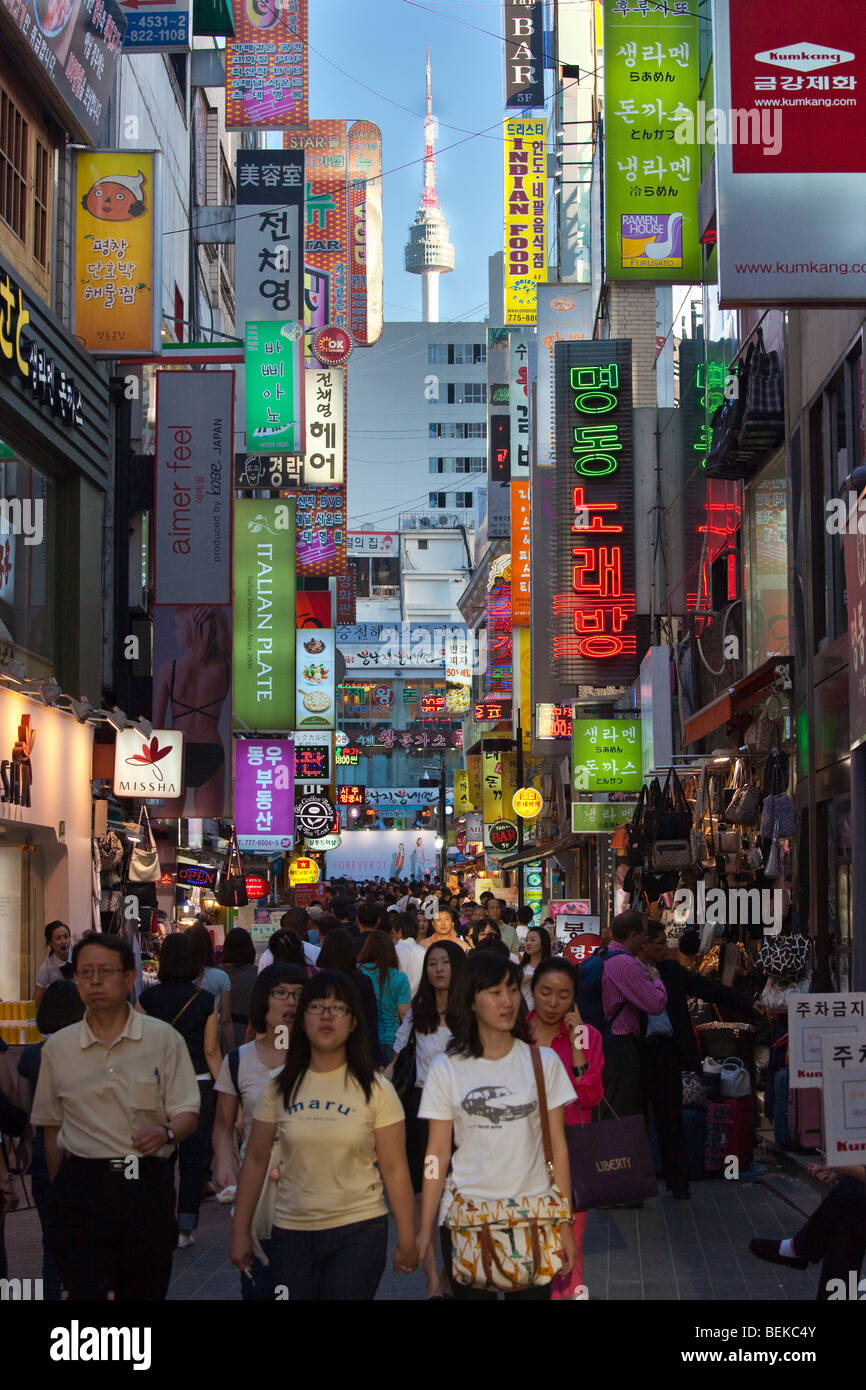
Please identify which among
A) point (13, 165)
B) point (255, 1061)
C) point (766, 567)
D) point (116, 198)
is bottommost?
point (255, 1061)

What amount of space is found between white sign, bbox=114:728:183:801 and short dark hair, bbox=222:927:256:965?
23.8ft

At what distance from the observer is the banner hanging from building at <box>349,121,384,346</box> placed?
56.8 m

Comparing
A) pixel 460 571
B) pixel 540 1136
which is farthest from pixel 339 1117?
pixel 460 571

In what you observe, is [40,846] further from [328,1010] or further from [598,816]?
[328,1010]

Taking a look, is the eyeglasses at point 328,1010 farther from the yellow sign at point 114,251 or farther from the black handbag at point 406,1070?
the yellow sign at point 114,251

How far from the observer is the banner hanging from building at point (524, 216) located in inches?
1961

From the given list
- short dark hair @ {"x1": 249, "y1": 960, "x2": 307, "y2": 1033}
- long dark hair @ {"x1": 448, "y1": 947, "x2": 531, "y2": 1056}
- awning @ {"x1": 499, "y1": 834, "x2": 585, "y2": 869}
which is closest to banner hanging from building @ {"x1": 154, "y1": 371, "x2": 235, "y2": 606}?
short dark hair @ {"x1": 249, "y1": 960, "x2": 307, "y2": 1033}

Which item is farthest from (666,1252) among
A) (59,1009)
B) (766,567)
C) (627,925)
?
(766,567)

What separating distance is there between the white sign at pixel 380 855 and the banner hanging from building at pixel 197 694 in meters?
61.6

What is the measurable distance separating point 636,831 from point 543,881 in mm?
32223

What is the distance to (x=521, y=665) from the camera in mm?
47406

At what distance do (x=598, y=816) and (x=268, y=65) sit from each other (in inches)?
755

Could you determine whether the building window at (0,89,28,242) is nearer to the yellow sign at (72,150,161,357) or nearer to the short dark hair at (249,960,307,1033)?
the yellow sign at (72,150,161,357)

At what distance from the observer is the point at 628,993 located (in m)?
11.9
